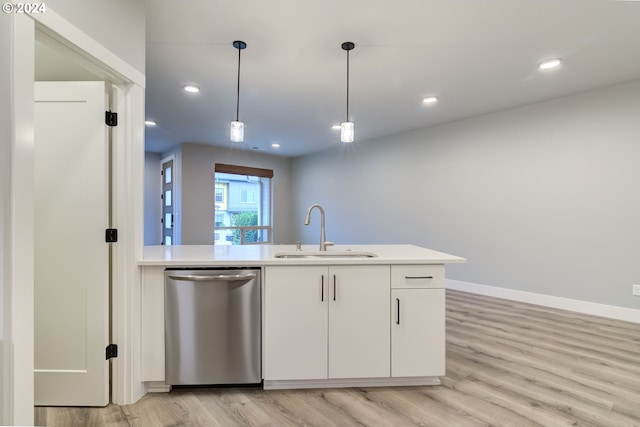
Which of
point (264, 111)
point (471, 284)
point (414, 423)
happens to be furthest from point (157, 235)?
point (414, 423)

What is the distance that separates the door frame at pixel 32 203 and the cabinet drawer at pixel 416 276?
1.65 metres

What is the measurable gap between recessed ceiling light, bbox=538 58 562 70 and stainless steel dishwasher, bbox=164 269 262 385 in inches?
127

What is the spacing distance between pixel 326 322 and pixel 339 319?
3.4 inches

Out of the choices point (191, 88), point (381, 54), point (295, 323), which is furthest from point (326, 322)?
point (191, 88)

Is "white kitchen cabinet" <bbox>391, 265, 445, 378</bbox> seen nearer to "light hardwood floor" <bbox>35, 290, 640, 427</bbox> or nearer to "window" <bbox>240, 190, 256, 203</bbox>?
"light hardwood floor" <bbox>35, 290, 640, 427</bbox>

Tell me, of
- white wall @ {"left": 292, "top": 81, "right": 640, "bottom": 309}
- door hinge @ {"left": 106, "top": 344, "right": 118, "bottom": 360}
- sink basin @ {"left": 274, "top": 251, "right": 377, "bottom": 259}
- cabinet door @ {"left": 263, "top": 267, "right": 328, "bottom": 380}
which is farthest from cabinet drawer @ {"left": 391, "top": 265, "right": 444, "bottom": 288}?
white wall @ {"left": 292, "top": 81, "right": 640, "bottom": 309}

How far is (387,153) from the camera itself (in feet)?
18.7

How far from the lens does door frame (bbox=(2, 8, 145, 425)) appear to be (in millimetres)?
1190

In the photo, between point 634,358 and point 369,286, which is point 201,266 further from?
point 634,358

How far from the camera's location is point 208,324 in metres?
1.99

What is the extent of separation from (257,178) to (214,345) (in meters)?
5.96

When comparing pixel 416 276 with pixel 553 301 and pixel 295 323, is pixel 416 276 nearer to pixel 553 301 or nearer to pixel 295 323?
pixel 295 323

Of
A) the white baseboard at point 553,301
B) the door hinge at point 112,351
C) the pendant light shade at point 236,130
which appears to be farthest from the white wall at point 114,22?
the white baseboard at point 553,301

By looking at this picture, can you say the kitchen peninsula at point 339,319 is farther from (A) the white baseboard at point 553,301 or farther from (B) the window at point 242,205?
(B) the window at point 242,205
